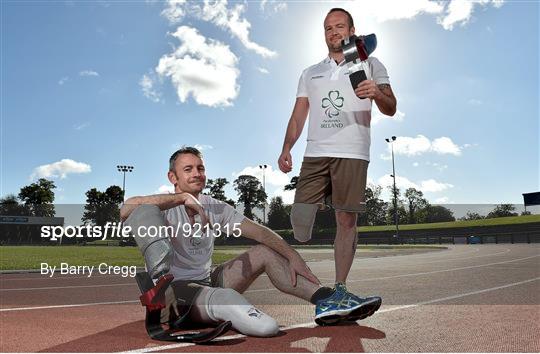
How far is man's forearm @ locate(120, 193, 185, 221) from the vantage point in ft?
11.1

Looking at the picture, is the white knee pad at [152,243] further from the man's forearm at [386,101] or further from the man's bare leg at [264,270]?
the man's forearm at [386,101]

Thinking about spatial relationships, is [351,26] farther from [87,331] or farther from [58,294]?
Result: [58,294]

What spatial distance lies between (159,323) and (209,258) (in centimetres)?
64

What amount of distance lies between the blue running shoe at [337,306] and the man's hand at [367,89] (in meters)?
1.55

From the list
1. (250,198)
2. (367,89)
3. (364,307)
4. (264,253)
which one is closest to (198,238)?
(264,253)

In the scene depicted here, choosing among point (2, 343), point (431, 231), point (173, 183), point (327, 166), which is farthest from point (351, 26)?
point (431, 231)

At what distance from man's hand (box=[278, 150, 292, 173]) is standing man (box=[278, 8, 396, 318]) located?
0.86ft

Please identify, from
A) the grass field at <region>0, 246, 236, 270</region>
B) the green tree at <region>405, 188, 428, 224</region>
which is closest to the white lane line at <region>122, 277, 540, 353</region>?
the grass field at <region>0, 246, 236, 270</region>

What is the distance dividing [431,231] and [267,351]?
64182 millimetres

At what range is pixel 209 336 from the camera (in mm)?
3508

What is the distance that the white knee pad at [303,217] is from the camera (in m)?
3.88

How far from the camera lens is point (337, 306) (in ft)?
12.6

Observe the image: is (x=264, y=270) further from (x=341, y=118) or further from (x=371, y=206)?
(x=371, y=206)

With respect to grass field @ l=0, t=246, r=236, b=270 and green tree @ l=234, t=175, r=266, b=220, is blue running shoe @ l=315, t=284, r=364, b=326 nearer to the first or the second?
green tree @ l=234, t=175, r=266, b=220
